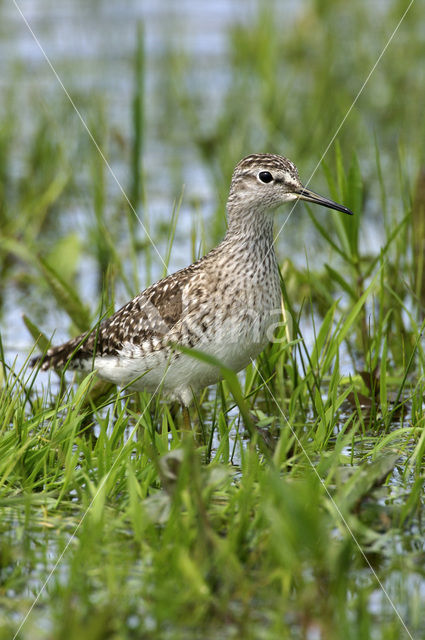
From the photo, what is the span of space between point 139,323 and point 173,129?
8328 millimetres

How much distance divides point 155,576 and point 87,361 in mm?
2802

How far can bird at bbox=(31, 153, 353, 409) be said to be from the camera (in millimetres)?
→ 5988

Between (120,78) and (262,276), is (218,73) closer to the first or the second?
(120,78)

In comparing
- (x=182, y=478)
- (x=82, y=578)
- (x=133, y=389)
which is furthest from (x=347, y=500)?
(x=133, y=389)

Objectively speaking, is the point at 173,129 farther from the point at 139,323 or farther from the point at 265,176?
the point at 139,323

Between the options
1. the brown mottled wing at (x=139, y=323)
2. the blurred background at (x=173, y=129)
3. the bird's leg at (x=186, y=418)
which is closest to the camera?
the brown mottled wing at (x=139, y=323)

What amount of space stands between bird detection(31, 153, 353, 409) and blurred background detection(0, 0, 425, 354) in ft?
1.21

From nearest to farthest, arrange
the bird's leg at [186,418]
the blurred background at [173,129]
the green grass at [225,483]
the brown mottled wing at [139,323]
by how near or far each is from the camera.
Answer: the green grass at [225,483]
the brown mottled wing at [139,323]
the bird's leg at [186,418]
the blurred background at [173,129]

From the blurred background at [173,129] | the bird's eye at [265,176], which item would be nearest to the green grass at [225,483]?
the blurred background at [173,129]

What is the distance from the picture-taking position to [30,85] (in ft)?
49.5

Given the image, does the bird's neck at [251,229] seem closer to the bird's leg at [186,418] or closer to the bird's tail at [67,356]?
the bird's leg at [186,418]

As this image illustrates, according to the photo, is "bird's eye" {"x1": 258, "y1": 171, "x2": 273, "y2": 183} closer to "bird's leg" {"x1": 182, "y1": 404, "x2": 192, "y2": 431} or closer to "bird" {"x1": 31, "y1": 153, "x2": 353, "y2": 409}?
"bird" {"x1": 31, "y1": 153, "x2": 353, "y2": 409}

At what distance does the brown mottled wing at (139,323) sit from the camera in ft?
20.6

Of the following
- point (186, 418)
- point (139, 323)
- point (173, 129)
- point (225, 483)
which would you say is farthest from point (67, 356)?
point (173, 129)
